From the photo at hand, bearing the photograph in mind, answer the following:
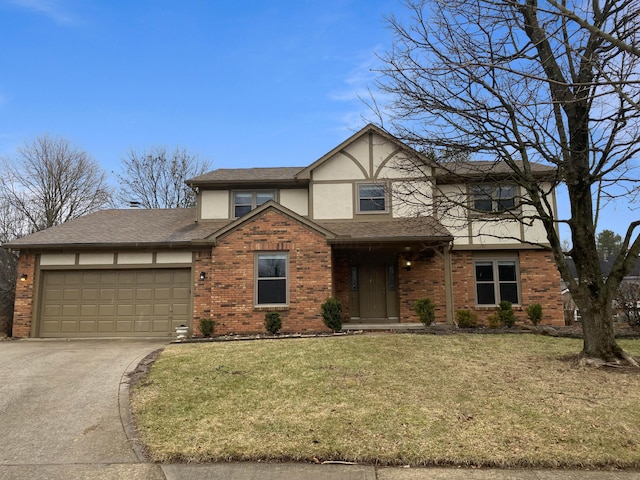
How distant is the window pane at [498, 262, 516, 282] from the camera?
14023mm

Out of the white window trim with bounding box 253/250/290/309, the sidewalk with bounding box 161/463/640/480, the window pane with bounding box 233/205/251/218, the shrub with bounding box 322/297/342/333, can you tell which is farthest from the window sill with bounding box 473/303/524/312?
the sidewalk with bounding box 161/463/640/480

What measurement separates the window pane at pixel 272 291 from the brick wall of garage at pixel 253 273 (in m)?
0.23

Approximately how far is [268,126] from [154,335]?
1022 cm

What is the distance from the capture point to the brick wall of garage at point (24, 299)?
13087 millimetres

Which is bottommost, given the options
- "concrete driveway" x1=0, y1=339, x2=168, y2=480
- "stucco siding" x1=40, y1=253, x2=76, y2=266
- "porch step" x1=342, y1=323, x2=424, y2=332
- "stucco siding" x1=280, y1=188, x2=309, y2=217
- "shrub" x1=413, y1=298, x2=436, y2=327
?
"concrete driveway" x1=0, y1=339, x2=168, y2=480

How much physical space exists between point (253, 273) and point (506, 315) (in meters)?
7.59

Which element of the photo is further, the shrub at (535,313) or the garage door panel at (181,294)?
the garage door panel at (181,294)

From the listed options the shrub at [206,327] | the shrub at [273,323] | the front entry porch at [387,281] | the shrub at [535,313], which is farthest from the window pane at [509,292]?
the shrub at [206,327]

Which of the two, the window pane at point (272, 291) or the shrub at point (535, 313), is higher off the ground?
the window pane at point (272, 291)

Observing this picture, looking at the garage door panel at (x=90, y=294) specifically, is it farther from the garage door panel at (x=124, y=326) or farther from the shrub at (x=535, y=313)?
the shrub at (x=535, y=313)

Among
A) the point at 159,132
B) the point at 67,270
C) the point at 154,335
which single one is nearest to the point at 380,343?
the point at 154,335

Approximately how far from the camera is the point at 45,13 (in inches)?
505

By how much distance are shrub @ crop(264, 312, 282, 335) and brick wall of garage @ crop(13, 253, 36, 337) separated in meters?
7.60

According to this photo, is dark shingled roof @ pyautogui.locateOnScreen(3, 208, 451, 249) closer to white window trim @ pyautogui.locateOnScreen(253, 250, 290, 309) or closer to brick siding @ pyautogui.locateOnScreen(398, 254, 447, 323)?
brick siding @ pyautogui.locateOnScreen(398, 254, 447, 323)
